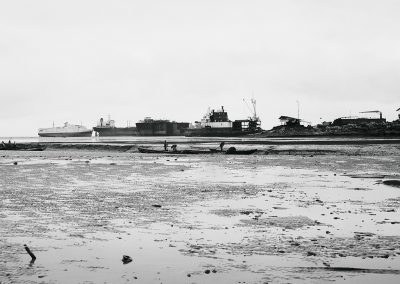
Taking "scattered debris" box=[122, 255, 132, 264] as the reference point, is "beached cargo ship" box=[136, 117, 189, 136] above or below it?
above

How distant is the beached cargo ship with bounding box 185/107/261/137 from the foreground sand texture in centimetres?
12189

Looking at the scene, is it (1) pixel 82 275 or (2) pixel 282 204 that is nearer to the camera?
(1) pixel 82 275

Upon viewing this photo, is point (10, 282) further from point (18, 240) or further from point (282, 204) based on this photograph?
point (282, 204)

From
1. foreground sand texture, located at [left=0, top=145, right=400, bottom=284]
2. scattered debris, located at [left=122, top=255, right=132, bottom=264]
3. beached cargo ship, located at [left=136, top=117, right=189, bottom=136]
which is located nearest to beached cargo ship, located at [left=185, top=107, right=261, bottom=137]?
beached cargo ship, located at [left=136, top=117, right=189, bottom=136]

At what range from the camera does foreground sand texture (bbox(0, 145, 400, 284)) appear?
8.09 meters

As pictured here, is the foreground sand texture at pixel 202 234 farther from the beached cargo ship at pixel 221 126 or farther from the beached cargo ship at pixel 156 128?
the beached cargo ship at pixel 156 128

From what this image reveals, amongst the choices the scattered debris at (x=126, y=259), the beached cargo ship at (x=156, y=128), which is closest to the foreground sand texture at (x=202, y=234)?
the scattered debris at (x=126, y=259)

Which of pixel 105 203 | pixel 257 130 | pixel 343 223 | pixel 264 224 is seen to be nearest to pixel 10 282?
pixel 264 224

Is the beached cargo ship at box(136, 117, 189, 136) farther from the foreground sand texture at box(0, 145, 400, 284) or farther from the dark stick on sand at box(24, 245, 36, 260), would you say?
the dark stick on sand at box(24, 245, 36, 260)

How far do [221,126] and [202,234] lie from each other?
134618 mm

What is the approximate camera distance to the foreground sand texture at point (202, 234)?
809 centimetres

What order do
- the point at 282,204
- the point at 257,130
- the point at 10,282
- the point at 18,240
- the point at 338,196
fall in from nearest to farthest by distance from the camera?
the point at 10,282, the point at 18,240, the point at 282,204, the point at 338,196, the point at 257,130

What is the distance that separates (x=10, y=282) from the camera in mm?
7508

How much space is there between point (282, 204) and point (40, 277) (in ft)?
32.4
